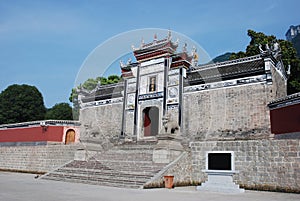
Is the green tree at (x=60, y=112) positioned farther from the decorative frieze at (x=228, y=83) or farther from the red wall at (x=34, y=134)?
the decorative frieze at (x=228, y=83)

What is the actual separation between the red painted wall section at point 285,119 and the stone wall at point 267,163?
69.5 inches

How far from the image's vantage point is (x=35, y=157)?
15344 mm

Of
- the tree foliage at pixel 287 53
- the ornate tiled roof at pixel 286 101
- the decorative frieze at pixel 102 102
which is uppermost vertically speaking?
the tree foliage at pixel 287 53

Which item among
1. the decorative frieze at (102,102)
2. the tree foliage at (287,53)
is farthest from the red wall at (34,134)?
the tree foliage at (287,53)

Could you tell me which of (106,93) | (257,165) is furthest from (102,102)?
(257,165)

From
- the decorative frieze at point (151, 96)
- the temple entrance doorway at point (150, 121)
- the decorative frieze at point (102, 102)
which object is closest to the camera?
the decorative frieze at point (151, 96)

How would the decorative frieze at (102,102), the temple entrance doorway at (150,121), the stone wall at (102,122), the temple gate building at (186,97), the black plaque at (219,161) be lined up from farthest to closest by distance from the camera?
the decorative frieze at (102,102), the stone wall at (102,122), the temple entrance doorway at (150,121), the temple gate building at (186,97), the black plaque at (219,161)

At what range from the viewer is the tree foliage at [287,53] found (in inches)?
693

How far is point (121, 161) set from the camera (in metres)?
10.5

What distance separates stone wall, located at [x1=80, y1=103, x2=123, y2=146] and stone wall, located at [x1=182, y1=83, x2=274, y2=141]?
15.8 feet

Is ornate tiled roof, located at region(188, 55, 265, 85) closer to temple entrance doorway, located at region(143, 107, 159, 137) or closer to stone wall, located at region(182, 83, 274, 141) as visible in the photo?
stone wall, located at region(182, 83, 274, 141)

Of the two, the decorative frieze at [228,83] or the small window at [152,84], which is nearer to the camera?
the decorative frieze at [228,83]

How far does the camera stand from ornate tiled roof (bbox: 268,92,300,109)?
974 centimetres

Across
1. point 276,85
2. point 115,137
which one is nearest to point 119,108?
point 115,137
